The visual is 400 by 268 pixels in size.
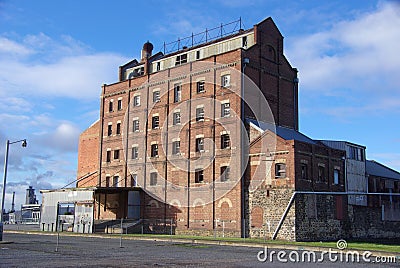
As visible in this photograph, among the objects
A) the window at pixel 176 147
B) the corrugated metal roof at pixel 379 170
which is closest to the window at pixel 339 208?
the corrugated metal roof at pixel 379 170

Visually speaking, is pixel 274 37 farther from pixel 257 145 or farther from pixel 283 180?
pixel 283 180

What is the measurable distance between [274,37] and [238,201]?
17.0 metres

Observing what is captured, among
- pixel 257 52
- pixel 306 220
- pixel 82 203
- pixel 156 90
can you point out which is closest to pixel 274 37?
pixel 257 52

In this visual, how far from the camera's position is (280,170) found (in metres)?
37.1

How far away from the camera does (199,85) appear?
4444 cm

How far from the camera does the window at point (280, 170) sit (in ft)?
121

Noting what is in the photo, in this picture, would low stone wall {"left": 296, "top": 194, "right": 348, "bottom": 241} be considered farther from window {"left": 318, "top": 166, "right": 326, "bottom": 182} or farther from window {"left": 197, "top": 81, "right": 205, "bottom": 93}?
window {"left": 197, "top": 81, "right": 205, "bottom": 93}

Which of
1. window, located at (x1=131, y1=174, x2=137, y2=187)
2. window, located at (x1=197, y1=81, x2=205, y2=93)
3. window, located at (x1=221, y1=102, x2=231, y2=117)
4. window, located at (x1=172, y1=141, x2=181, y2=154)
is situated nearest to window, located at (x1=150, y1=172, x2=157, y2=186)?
window, located at (x1=131, y1=174, x2=137, y2=187)

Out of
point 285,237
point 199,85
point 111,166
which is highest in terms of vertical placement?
point 199,85

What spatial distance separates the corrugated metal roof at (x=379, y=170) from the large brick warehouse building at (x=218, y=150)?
7.74 metres

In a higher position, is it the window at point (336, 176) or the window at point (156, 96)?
the window at point (156, 96)

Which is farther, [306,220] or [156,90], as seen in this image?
[156,90]

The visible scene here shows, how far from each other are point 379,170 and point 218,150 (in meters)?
19.3

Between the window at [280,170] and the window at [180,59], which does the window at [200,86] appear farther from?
the window at [280,170]
